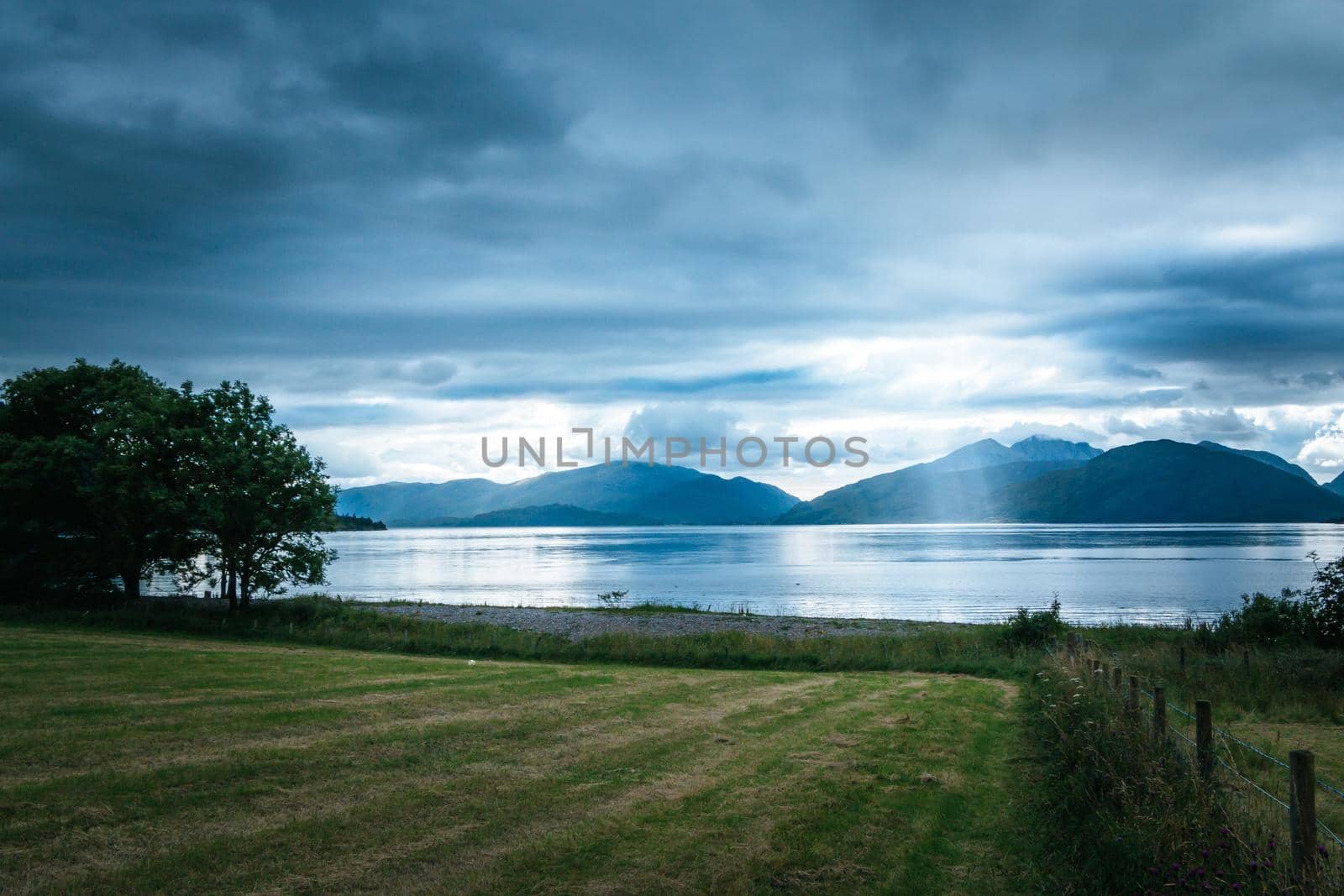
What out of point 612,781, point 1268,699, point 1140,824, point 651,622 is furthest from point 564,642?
point 1140,824

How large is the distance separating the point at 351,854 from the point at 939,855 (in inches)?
244

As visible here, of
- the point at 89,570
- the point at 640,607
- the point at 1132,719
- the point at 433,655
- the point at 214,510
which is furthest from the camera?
the point at 640,607

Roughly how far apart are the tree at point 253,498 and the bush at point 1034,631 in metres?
33.4

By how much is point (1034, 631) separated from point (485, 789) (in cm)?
2719

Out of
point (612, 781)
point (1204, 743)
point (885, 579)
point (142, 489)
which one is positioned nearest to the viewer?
point (1204, 743)

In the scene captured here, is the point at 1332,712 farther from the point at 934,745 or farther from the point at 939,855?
the point at 939,855

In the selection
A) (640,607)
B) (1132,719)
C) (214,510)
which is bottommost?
(640,607)

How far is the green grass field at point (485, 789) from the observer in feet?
27.6

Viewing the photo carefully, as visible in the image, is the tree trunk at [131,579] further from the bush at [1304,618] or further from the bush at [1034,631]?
the bush at [1304,618]

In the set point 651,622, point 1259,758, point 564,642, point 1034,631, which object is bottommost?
point 651,622

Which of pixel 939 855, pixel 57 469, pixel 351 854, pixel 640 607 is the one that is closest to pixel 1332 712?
pixel 939 855

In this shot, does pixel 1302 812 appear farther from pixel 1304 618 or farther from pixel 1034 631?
pixel 1304 618

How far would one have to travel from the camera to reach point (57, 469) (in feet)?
144

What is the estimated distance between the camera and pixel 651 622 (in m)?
49.6
